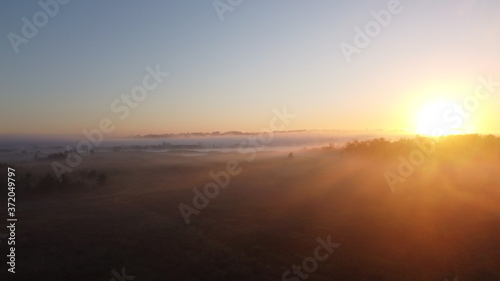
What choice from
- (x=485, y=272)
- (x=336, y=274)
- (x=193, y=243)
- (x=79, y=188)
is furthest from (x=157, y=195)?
(x=485, y=272)

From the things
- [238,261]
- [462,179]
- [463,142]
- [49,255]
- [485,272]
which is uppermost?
[463,142]

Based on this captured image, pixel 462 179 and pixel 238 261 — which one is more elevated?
pixel 462 179

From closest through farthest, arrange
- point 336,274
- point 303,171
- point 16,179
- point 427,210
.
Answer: point 336,274 < point 427,210 < point 16,179 < point 303,171

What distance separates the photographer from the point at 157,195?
29.5 meters

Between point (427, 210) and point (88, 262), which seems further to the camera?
point (427, 210)

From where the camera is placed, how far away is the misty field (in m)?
14.2

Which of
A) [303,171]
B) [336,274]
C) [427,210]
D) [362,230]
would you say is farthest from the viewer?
[303,171]

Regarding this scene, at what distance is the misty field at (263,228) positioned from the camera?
14.2 meters

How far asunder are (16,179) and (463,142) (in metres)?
66.7

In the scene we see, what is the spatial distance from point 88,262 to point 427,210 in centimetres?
2090

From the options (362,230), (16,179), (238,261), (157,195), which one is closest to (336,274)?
(238,261)

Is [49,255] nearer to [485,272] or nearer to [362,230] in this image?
[362,230]

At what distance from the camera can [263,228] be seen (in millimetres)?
19484

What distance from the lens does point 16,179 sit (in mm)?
33812
